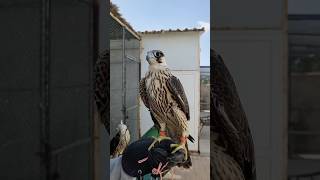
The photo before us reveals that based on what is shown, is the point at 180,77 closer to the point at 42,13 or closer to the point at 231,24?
the point at 231,24

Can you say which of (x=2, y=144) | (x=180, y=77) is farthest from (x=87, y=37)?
(x=2, y=144)

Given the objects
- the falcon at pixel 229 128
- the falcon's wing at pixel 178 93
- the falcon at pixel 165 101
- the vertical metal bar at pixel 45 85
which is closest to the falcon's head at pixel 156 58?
the falcon at pixel 165 101

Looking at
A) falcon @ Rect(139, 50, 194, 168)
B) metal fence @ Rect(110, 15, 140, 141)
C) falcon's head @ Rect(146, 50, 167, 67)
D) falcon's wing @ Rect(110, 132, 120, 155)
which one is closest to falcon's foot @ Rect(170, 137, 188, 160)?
falcon @ Rect(139, 50, 194, 168)

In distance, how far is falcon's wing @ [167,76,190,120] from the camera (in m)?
1.96

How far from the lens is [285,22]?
6.31 feet

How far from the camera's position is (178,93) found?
198 cm

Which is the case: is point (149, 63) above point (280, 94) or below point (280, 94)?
above

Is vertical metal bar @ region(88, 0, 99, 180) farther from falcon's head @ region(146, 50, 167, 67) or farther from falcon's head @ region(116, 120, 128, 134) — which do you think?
falcon's head @ region(146, 50, 167, 67)

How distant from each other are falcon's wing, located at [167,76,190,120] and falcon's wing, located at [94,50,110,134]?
434 mm

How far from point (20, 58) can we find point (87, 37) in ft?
1.55

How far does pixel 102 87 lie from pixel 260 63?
1009mm

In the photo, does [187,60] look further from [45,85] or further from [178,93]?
[45,85]

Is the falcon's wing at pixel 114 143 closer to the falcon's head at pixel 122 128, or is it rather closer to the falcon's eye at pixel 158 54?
the falcon's head at pixel 122 128

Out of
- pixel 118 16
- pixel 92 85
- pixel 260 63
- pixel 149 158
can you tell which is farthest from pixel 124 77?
pixel 260 63
